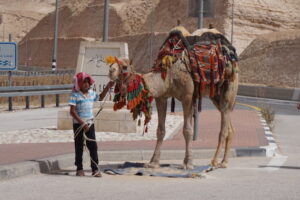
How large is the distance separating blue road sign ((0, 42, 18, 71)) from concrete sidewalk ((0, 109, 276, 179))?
11.9 m

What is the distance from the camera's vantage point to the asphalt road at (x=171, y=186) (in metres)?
10.5

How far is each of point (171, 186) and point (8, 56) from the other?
19.8m

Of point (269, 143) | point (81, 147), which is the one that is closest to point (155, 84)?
point (81, 147)

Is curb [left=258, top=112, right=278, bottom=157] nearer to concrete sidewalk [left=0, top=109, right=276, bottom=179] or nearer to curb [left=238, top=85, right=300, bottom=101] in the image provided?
concrete sidewalk [left=0, top=109, right=276, bottom=179]

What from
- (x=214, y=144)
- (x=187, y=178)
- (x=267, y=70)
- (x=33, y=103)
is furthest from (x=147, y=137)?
(x=267, y=70)

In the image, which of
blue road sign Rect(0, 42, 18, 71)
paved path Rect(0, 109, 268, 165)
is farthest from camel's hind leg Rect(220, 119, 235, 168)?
blue road sign Rect(0, 42, 18, 71)

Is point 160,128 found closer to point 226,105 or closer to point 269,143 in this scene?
point 226,105

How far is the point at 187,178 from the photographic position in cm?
1241

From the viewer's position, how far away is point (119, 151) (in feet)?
48.0

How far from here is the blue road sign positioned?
30.2m

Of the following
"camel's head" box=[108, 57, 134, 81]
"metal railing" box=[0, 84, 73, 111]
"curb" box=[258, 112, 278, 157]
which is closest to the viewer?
"camel's head" box=[108, 57, 134, 81]

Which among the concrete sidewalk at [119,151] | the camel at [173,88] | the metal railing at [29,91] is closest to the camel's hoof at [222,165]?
the camel at [173,88]

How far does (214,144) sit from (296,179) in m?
4.56

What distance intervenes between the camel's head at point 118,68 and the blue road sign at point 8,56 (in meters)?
18.5
